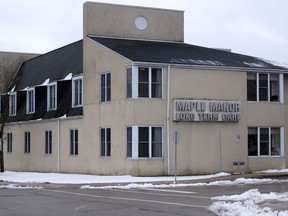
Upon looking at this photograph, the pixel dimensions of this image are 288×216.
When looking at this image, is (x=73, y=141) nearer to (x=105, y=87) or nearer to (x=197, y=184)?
(x=105, y=87)

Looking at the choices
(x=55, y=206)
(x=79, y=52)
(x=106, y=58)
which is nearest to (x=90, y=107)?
(x=106, y=58)

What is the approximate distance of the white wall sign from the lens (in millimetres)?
31500

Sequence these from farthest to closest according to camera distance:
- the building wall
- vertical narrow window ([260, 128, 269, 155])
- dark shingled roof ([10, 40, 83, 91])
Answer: dark shingled roof ([10, 40, 83, 91]) < the building wall < vertical narrow window ([260, 128, 269, 155])

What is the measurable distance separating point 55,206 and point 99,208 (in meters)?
1.53

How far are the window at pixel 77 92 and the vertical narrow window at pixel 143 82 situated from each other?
20.8 ft

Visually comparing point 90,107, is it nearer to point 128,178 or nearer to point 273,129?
point 128,178

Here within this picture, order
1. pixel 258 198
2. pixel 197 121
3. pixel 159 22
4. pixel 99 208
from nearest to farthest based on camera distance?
pixel 99 208
pixel 258 198
pixel 197 121
pixel 159 22

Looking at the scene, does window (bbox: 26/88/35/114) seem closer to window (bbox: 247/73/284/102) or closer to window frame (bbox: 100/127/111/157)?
window frame (bbox: 100/127/111/157)

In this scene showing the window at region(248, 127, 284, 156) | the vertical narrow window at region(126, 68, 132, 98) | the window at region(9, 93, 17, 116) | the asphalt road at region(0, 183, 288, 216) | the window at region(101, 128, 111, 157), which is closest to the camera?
the asphalt road at region(0, 183, 288, 216)

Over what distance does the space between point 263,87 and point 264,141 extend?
10.4ft

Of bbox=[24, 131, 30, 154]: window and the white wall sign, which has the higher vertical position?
the white wall sign

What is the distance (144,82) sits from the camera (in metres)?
31.1

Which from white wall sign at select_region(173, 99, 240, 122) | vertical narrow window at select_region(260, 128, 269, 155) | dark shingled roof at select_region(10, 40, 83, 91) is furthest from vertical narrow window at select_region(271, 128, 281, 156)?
dark shingled roof at select_region(10, 40, 83, 91)

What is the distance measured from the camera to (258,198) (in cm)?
1820
